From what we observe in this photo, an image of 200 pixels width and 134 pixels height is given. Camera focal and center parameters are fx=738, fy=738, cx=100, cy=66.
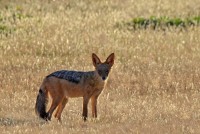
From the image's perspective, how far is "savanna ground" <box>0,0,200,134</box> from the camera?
39.1ft

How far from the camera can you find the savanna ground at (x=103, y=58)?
11.9m

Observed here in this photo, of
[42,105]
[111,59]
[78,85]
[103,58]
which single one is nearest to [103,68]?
[111,59]

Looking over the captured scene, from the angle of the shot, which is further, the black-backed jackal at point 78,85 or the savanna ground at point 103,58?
the black-backed jackal at point 78,85

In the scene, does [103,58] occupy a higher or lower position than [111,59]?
lower

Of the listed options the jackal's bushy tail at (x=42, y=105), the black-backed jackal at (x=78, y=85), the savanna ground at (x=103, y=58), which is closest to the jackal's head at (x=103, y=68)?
the black-backed jackal at (x=78, y=85)

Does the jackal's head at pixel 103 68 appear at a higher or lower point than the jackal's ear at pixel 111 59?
lower

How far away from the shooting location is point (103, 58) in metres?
19.7

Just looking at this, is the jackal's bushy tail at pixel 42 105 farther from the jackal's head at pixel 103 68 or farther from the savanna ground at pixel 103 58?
the jackal's head at pixel 103 68

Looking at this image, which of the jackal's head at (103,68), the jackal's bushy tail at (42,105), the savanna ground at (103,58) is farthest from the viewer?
the jackal's bushy tail at (42,105)

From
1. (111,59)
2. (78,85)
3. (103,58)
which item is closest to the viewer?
(78,85)

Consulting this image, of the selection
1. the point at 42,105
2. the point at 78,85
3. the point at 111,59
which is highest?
the point at 111,59

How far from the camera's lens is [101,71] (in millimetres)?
12219

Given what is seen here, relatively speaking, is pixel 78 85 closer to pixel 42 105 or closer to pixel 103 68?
pixel 103 68

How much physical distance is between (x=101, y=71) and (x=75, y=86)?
497 millimetres
